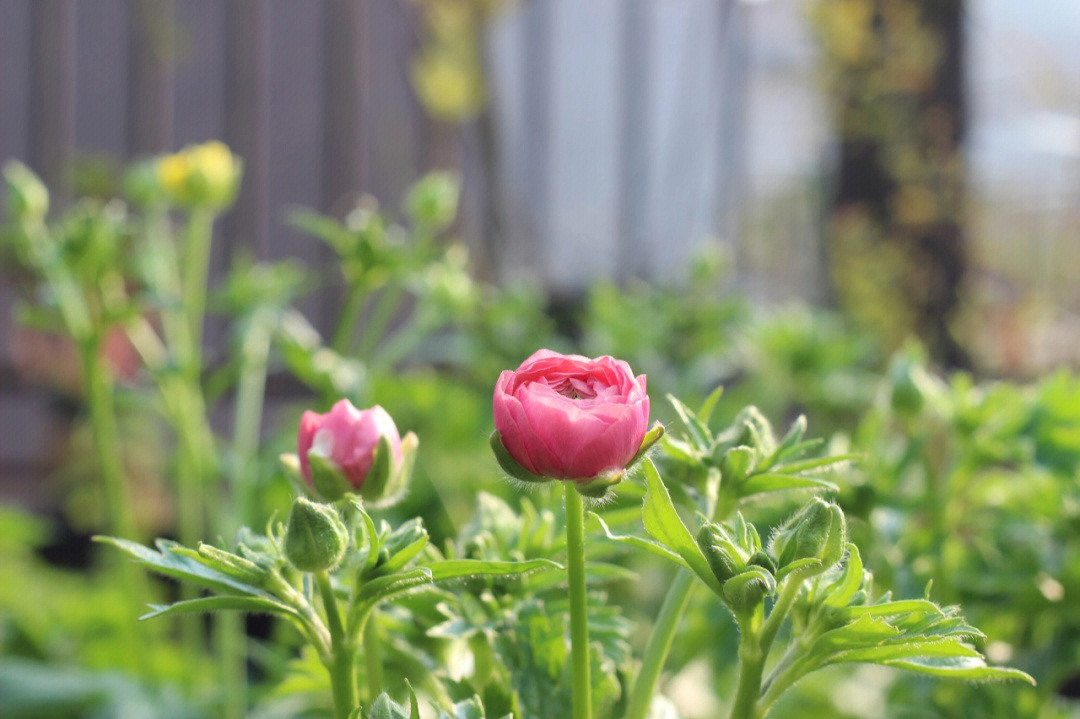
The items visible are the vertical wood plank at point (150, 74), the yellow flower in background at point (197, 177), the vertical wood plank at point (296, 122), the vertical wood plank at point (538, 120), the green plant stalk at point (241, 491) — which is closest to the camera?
the green plant stalk at point (241, 491)

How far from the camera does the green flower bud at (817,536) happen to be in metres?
0.29

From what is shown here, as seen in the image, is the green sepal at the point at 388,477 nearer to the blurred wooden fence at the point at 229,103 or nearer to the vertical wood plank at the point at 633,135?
the blurred wooden fence at the point at 229,103

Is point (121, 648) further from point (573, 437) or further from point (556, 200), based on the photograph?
point (556, 200)

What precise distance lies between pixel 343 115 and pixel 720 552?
2.01 m

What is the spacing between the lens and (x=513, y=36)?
2.29 metres

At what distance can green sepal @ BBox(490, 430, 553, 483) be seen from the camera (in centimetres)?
29

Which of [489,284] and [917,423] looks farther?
[489,284]

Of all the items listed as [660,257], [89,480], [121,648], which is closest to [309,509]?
[121,648]

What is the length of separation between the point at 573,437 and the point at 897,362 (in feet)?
1.20

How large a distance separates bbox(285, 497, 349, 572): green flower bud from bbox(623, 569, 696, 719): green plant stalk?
11cm

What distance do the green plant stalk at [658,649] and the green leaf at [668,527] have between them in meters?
0.04

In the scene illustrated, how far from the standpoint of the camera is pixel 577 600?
11.7 inches

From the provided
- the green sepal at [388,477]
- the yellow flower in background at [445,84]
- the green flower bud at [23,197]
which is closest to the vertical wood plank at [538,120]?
the yellow flower in background at [445,84]

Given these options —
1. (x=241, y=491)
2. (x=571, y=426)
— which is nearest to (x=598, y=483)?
(x=571, y=426)
